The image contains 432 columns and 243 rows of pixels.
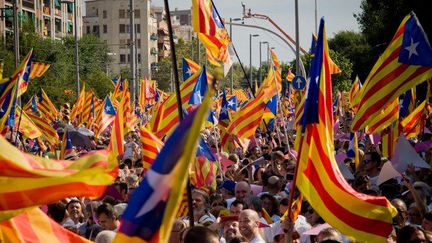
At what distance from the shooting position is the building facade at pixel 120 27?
147000 millimetres

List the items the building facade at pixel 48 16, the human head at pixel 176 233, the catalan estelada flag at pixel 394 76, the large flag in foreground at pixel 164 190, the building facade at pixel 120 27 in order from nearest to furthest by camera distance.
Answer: the large flag in foreground at pixel 164 190, the human head at pixel 176 233, the catalan estelada flag at pixel 394 76, the building facade at pixel 48 16, the building facade at pixel 120 27

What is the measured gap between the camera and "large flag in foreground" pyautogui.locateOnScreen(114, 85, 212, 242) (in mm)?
4785

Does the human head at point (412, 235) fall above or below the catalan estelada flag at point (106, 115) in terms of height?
above

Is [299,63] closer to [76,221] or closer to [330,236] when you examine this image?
[76,221]

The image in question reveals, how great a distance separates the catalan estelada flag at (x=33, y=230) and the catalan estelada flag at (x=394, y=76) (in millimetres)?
6961

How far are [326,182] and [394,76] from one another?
563 centimetres

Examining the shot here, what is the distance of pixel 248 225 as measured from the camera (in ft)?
27.2

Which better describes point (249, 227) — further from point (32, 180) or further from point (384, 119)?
point (384, 119)

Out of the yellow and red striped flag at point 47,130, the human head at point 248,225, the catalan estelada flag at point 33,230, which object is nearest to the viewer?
the catalan estelada flag at point 33,230

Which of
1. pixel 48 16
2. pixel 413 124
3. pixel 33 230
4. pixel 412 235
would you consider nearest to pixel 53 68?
pixel 48 16

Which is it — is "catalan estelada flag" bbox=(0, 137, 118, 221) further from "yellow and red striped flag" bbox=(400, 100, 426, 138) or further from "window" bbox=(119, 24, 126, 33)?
"window" bbox=(119, 24, 126, 33)

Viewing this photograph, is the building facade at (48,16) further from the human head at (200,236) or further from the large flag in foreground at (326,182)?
the human head at (200,236)

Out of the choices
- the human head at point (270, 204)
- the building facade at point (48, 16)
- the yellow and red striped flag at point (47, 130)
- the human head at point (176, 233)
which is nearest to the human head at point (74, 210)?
the human head at point (270, 204)

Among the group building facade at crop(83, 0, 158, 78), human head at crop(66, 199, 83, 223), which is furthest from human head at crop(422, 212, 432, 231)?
building facade at crop(83, 0, 158, 78)
